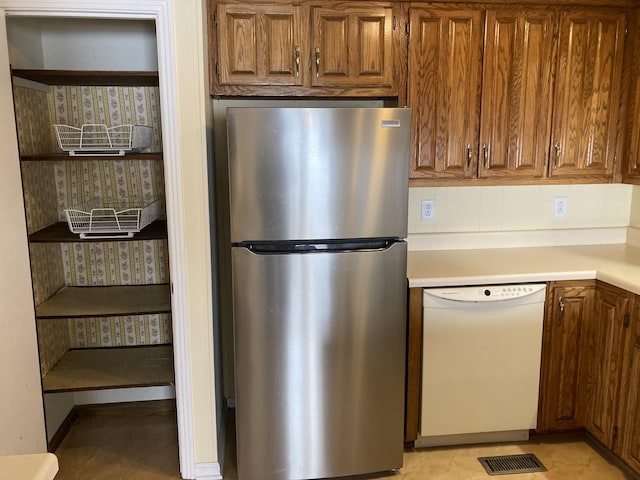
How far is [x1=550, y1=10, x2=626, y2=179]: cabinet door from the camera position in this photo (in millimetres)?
2562

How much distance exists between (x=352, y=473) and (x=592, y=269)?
1440mm

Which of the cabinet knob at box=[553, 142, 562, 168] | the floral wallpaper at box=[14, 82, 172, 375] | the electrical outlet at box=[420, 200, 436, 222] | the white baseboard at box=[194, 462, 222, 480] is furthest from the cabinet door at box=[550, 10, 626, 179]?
the white baseboard at box=[194, 462, 222, 480]

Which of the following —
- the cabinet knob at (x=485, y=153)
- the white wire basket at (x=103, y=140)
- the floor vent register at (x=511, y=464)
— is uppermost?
the white wire basket at (x=103, y=140)

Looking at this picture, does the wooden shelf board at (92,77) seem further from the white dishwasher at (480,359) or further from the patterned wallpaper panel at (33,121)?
the white dishwasher at (480,359)

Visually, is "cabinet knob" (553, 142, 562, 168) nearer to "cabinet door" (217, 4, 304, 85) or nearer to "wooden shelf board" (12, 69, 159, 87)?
"cabinet door" (217, 4, 304, 85)

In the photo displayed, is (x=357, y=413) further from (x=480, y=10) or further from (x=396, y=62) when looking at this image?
(x=480, y=10)

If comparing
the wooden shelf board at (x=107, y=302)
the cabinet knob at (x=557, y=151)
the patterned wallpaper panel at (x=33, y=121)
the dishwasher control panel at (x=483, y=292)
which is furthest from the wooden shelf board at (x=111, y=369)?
the cabinet knob at (x=557, y=151)

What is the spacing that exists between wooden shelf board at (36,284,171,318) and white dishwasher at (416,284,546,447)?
1.28 m

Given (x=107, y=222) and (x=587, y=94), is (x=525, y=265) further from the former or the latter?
(x=107, y=222)

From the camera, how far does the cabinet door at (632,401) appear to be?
222 centimetres

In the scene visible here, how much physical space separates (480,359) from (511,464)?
0.52 meters

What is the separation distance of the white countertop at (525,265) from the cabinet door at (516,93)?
43 centimetres

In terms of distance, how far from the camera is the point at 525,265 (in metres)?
2.54

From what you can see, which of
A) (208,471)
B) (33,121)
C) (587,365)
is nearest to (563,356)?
(587,365)
